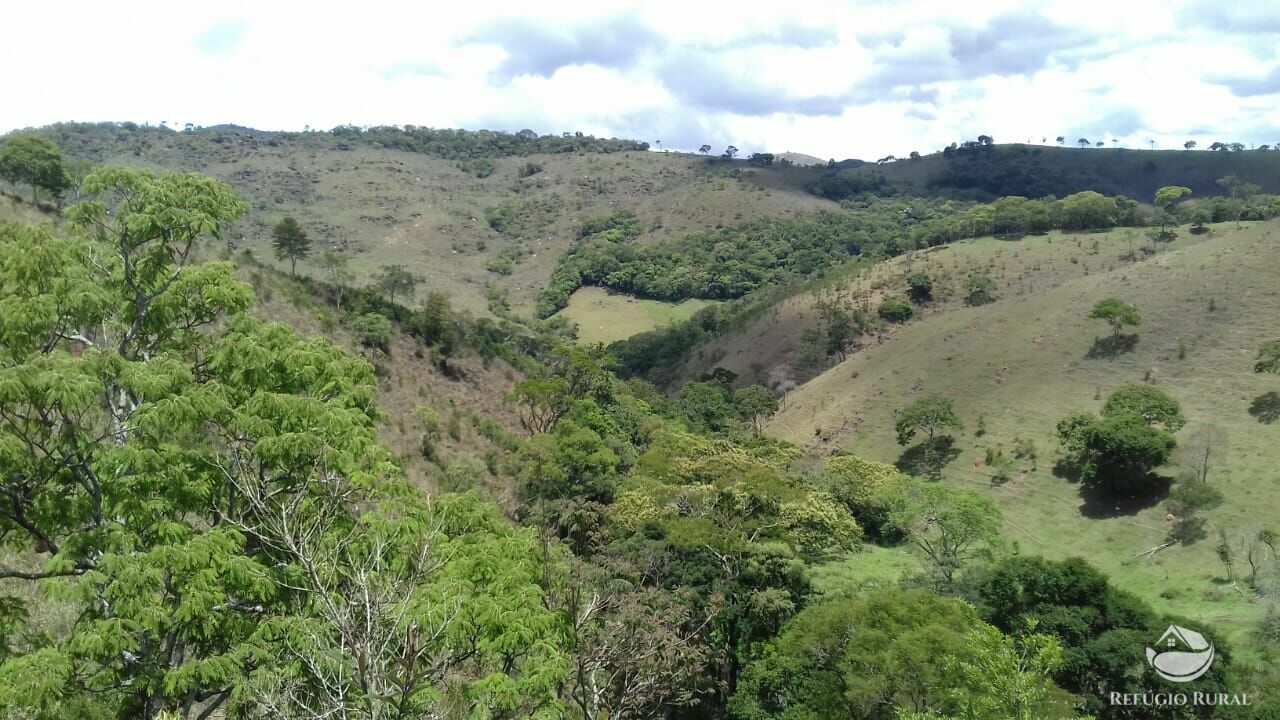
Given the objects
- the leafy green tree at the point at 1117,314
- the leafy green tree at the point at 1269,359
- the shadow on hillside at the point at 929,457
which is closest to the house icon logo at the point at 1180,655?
the shadow on hillside at the point at 929,457

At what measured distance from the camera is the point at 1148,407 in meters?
51.4

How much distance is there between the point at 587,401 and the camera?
4841 centimetres

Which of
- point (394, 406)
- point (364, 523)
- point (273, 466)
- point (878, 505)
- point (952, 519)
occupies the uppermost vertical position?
point (273, 466)

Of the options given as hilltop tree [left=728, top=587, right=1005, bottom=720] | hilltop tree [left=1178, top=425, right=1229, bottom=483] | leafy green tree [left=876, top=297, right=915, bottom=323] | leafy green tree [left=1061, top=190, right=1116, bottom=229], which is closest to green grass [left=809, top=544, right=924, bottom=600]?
hilltop tree [left=728, top=587, right=1005, bottom=720]

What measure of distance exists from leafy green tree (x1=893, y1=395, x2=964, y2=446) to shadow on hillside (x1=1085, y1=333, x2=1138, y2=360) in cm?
1534

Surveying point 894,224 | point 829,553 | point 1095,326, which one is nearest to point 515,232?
point 894,224

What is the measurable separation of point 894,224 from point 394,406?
553 feet

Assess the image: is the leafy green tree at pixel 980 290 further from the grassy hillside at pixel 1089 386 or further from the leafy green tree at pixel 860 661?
the leafy green tree at pixel 860 661

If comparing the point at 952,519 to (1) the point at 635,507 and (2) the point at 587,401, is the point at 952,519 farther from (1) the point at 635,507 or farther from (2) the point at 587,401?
(2) the point at 587,401

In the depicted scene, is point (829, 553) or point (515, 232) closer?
point (829, 553)

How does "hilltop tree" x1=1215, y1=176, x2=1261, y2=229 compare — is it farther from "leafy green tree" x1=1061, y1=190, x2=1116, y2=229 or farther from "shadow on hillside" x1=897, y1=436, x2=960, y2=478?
"shadow on hillside" x1=897, y1=436, x2=960, y2=478

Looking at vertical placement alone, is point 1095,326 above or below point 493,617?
below

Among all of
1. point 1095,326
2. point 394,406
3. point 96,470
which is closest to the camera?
point 96,470

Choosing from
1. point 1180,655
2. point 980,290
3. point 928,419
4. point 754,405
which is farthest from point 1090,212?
point 1180,655
